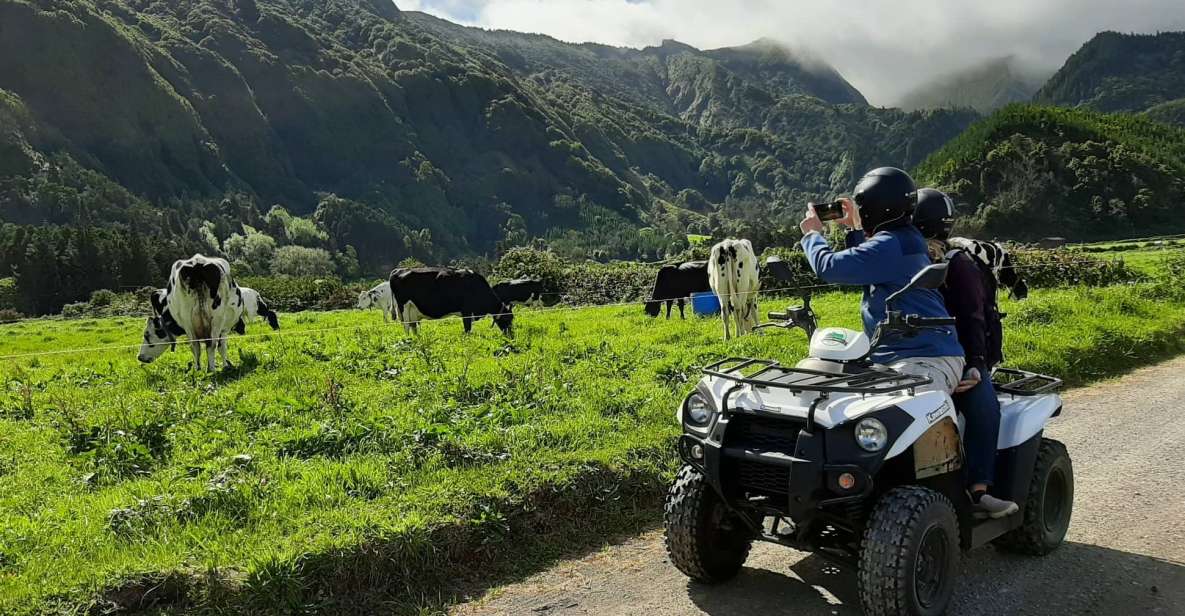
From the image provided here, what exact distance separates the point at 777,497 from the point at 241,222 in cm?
16740

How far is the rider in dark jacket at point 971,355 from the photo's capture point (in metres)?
5.11

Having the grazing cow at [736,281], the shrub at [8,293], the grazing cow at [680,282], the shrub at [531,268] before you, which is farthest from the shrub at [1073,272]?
the shrub at [8,293]

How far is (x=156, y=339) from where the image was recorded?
1645 cm

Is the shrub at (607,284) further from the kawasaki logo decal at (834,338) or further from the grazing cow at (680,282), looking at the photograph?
the kawasaki logo decal at (834,338)

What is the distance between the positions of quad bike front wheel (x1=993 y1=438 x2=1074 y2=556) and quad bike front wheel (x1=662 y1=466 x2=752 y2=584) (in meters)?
1.96

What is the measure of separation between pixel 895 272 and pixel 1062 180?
119189mm

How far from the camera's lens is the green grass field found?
17.0 ft

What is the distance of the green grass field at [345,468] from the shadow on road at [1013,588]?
1.46 metres

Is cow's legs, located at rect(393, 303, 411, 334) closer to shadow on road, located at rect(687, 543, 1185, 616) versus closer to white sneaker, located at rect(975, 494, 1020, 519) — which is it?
shadow on road, located at rect(687, 543, 1185, 616)

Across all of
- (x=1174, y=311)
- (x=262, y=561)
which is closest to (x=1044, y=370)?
(x=1174, y=311)

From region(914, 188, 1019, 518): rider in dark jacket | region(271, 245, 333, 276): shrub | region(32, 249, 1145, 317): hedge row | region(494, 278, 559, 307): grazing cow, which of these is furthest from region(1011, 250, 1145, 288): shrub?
region(271, 245, 333, 276): shrub

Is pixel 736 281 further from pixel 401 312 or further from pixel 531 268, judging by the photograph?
pixel 531 268

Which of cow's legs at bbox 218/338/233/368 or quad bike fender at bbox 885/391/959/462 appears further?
cow's legs at bbox 218/338/233/368

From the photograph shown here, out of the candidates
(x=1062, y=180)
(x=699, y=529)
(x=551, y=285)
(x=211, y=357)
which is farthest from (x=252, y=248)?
(x=699, y=529)
